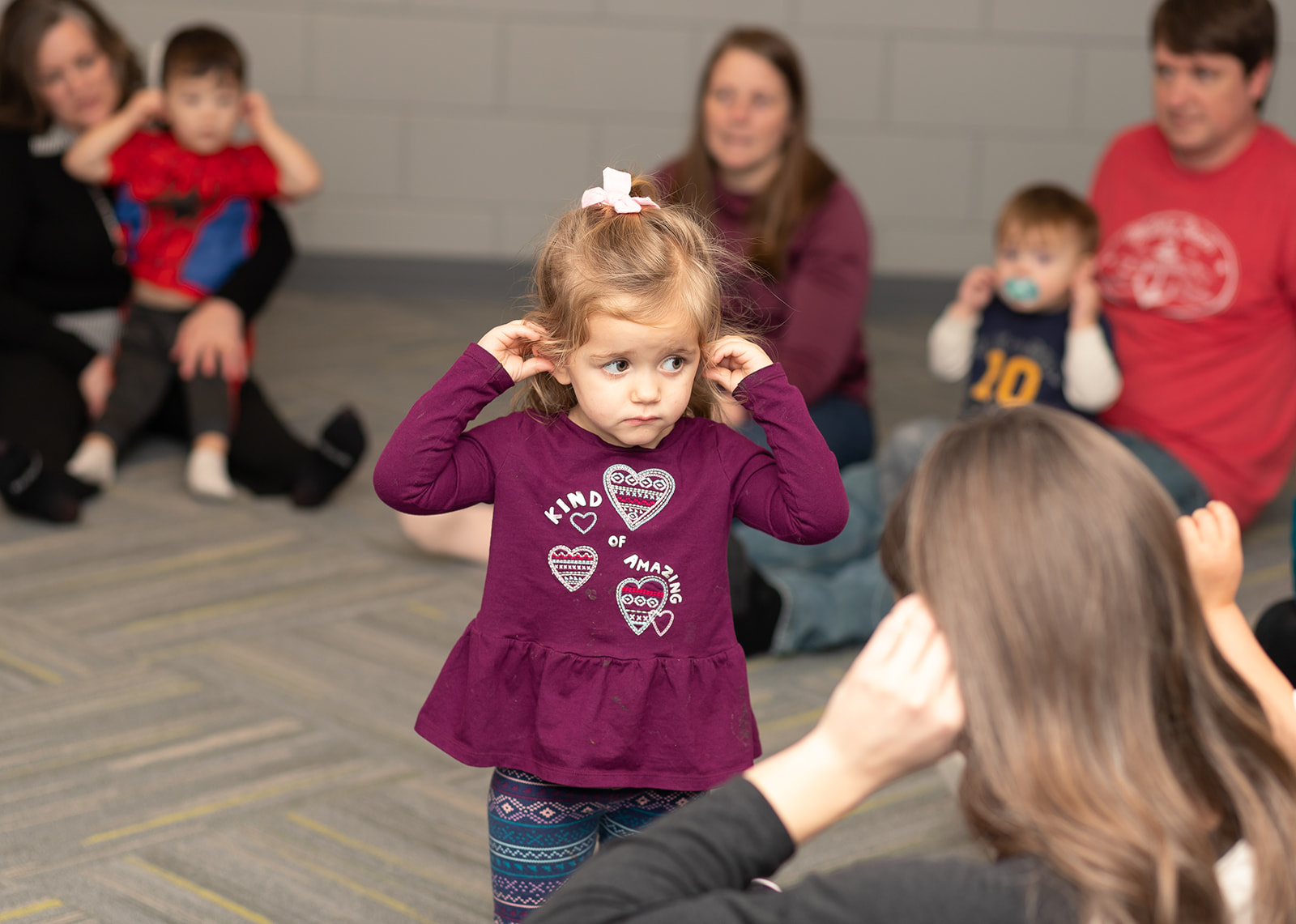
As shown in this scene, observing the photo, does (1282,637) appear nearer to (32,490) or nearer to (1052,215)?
(1052,215)

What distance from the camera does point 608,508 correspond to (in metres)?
1.25

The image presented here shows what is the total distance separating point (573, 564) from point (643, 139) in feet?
11.5

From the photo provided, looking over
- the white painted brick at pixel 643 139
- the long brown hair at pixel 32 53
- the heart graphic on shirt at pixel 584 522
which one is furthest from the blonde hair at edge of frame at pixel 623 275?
the white painted brick at pixel 643 139

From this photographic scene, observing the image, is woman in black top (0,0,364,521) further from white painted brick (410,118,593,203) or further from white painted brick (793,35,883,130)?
white painted brick (793,35,883,130)

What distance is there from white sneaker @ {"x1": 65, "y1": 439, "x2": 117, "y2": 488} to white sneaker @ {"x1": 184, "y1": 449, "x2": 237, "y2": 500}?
0.16 metres

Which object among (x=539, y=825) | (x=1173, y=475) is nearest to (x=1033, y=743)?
(x=539, y=825)

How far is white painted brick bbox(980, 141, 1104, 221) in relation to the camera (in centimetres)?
460

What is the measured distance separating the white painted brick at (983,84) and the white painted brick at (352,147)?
1.60 m

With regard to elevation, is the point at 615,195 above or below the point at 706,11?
below

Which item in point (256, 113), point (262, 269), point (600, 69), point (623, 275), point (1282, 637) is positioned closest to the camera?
point (623, 275)

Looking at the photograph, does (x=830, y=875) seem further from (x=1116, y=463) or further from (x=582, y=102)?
(x=582, y=102)

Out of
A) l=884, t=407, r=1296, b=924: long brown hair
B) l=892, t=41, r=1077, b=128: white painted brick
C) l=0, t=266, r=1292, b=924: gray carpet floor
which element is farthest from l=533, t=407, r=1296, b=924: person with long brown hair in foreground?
l=892, t=41, r=1077, b=128: white painted brick

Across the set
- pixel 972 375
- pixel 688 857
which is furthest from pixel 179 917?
pixel 972 375

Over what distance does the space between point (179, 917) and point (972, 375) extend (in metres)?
1.70
